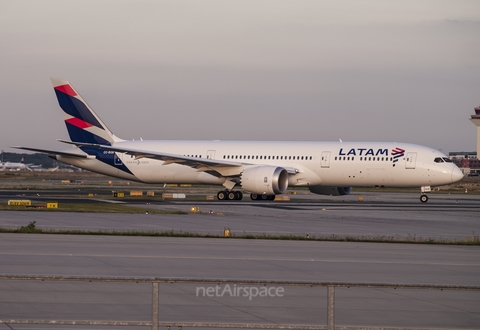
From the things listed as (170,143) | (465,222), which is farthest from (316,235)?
(170,143)

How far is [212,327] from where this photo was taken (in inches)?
363

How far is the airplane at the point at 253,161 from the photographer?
4684 cm

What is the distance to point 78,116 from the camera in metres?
52.9

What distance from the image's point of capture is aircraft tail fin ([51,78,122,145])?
52.8 m

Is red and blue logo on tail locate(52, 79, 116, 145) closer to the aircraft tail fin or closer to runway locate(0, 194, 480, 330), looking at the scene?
the aircraft tail fin

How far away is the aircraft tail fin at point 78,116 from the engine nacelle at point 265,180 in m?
12.6

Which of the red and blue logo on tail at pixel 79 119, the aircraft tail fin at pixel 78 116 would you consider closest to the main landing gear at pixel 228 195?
the red and blue logo on tail at pixel 79 119

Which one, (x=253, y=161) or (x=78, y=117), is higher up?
(x=78, y=117)

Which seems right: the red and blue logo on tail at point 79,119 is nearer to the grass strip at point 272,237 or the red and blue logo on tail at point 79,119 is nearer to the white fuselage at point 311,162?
the white fuselage at point 311,162

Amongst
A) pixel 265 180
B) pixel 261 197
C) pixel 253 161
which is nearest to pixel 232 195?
pixel 261 197

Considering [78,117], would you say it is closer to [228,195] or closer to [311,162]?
[228,195]

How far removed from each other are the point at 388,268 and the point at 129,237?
9181mm

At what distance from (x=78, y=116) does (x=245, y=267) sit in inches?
1531

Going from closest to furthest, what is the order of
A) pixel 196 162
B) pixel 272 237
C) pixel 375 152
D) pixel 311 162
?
pixel 272 237 → pixel 375 152 → pixel 196 162 → pixel 311 162
